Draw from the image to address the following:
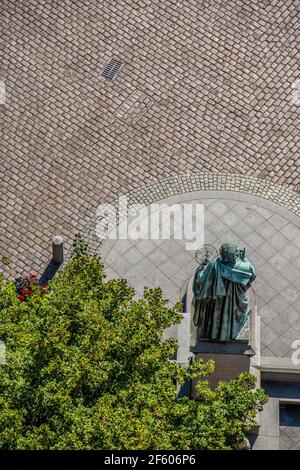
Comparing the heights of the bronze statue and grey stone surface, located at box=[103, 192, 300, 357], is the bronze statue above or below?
below

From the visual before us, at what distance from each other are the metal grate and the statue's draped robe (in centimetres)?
1376

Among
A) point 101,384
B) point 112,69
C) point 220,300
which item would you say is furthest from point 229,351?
point 112,69

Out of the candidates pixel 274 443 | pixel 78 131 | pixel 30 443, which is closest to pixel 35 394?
pixel 30 443

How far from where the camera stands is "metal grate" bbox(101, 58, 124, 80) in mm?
40188

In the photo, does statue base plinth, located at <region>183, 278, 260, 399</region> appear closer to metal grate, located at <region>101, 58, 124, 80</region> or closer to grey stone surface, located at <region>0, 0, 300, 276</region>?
grey stone surface, located at <region>0, 0, 300, 276</region>

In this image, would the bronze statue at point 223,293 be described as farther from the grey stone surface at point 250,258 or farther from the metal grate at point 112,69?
the metal grate at point 112,69

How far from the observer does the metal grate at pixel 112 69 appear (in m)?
40.2

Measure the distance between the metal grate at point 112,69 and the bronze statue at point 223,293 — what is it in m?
13.7

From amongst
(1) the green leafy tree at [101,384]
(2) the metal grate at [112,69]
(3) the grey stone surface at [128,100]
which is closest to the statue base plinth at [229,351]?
(1) the green leafy tree at [101,384]

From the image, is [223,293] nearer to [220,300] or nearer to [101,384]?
[220,300]

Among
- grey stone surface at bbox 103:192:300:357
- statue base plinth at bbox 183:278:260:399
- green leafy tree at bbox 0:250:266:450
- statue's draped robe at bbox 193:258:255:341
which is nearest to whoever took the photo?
green leafy tree at bbox 0:250:266:450

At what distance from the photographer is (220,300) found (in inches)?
1107

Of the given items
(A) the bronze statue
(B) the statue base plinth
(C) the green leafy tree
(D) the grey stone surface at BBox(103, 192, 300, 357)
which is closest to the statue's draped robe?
(A) the bronze statue

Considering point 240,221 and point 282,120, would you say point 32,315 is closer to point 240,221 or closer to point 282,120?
point 240,221
